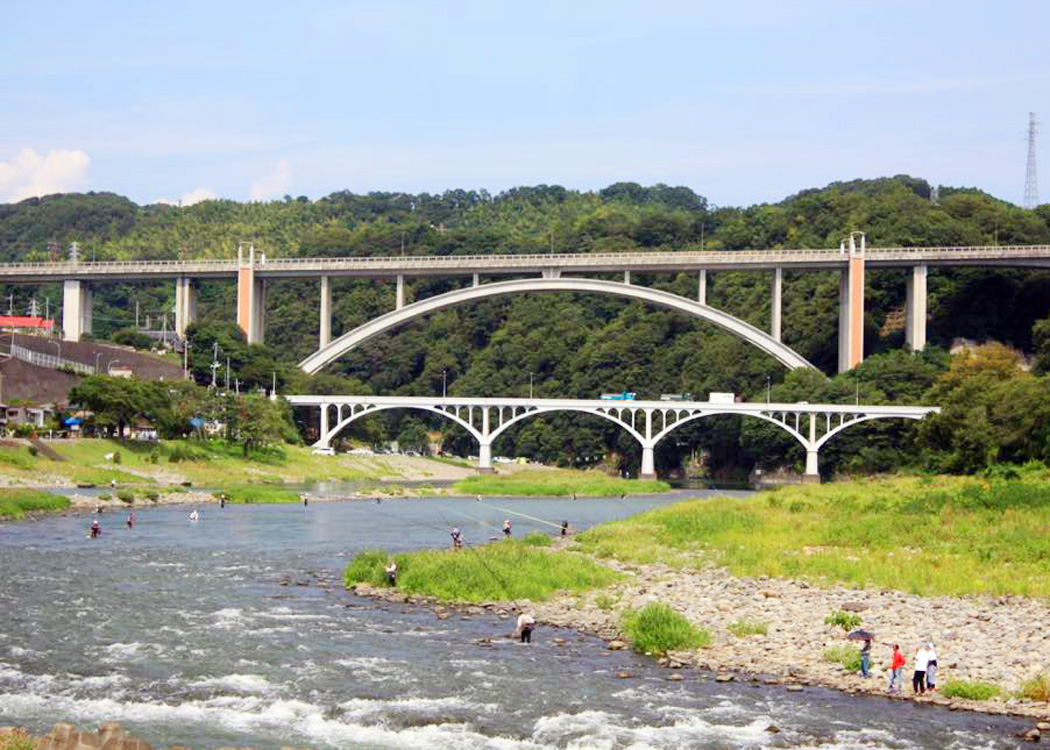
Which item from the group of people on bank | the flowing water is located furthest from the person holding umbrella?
the flowing water

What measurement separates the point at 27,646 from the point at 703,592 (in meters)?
12.7

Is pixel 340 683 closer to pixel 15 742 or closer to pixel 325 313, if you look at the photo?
pixel 15 742

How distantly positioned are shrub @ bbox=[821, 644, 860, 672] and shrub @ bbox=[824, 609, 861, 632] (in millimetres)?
1219

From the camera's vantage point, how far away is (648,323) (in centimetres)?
11762

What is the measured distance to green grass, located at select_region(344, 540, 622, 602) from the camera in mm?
30297

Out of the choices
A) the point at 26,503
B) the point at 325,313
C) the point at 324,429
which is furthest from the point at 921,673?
the point at 325,313

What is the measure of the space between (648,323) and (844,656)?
9539 cm

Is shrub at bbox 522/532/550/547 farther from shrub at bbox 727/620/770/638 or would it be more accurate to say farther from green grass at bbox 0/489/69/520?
green grass at bbox 0/489/69/520

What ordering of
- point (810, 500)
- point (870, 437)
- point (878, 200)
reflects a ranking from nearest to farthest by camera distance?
point (810, 500) < point (870, 437) < point (878, 200)

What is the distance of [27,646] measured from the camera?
78.3ft

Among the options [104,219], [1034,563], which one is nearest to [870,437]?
[1034,563]

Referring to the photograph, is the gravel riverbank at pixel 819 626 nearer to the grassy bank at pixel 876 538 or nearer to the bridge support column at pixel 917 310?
the grassy bank at pixel 876 538

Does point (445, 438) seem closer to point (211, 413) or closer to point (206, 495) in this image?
point (211, 413)

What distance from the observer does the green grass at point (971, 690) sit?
2069 cm
